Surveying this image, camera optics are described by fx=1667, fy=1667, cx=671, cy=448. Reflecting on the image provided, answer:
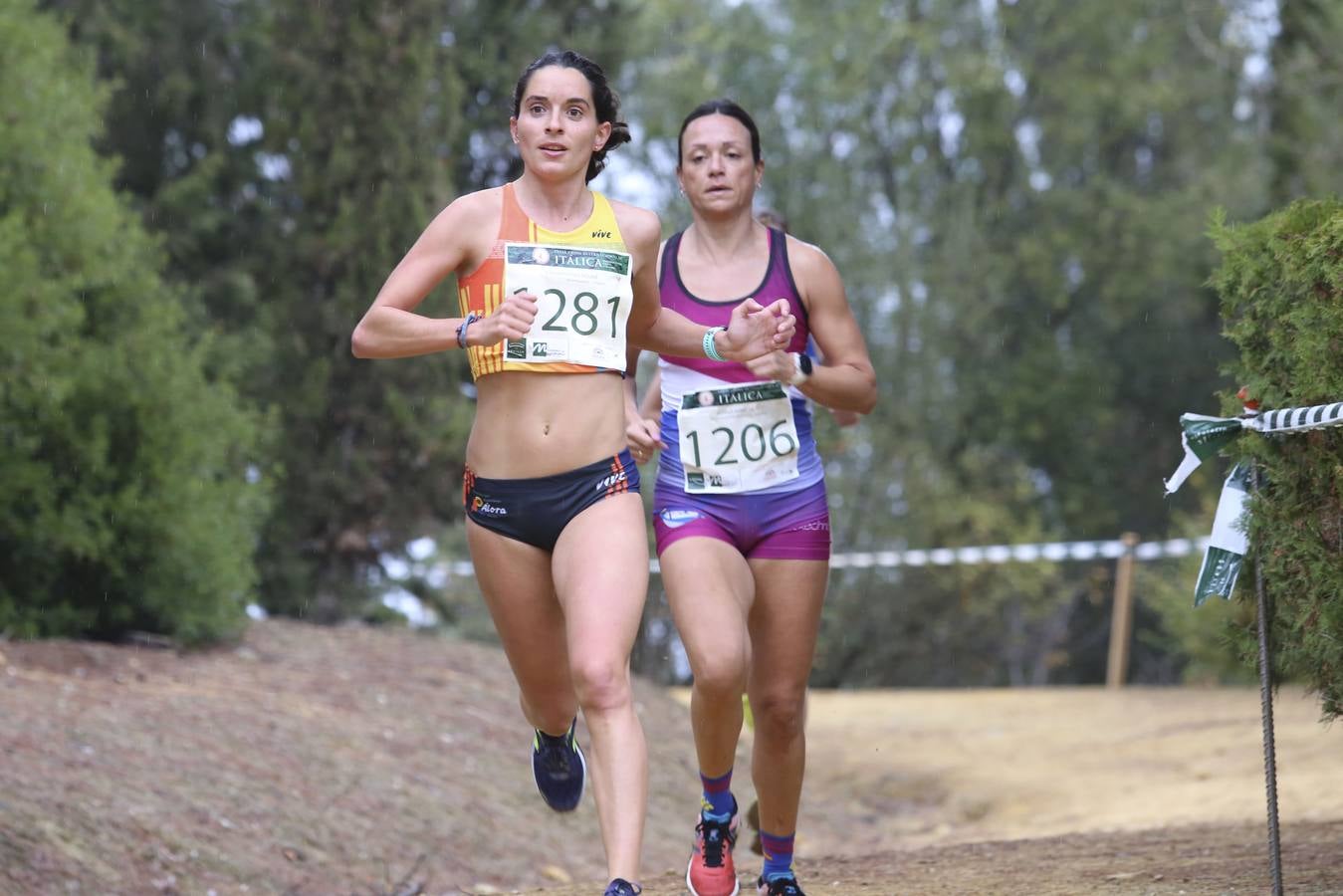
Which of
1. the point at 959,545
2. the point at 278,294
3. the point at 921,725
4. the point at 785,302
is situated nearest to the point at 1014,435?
the point at 959,545

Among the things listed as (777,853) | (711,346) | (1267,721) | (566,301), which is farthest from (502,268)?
(1267,721)

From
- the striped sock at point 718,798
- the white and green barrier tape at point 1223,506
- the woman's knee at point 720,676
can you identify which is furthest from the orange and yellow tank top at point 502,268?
the white and green barrier tape at point 1223,506

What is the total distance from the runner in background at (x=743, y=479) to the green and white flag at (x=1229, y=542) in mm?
1121

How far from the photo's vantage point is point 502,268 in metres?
4.49

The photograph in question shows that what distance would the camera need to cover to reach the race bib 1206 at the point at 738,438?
5.12 metres

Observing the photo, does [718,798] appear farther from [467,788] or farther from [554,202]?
[467,788]

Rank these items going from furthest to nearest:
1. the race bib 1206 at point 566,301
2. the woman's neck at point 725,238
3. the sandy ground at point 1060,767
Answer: the sandy ground at point 1060,767, the woman's neck at point 725,238, the race bib 1206 at point 566,301

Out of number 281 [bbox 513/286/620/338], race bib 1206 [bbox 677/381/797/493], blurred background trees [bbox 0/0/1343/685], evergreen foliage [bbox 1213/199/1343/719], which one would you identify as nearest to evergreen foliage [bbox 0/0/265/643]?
blurred background trees [bbox 0/0/1343/685]

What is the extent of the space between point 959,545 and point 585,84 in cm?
2096

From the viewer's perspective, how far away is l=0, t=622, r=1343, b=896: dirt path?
647cm

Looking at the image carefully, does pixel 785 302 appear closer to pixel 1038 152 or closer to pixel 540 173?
pixel 540 173

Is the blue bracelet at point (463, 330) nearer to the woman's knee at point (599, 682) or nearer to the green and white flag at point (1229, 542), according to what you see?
the woman's knee at point (599, 682)

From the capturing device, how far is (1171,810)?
9852 mm

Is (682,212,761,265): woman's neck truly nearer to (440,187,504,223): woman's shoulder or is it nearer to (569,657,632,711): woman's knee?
(440,187,504,223): woman's shoulder
